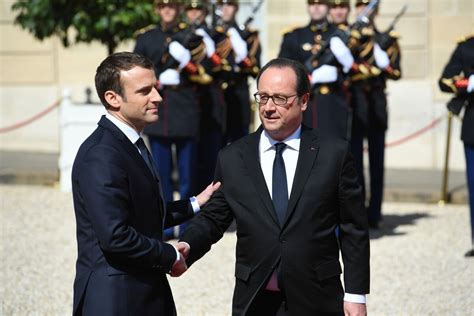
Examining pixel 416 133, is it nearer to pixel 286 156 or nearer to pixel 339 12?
pixel 339 12

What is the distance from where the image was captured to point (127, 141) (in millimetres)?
4699

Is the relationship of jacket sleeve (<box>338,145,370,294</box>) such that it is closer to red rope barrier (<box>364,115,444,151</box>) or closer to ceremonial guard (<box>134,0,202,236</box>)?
ceremonial guard (<box>134,0,202,236</box>)

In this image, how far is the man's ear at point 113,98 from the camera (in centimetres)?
469

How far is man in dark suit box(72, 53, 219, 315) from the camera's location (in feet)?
14.8

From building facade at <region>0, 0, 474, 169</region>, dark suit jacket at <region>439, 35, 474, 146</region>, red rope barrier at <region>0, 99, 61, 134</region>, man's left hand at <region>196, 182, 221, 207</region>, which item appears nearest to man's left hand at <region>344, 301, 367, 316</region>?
man's left hand at <region>196, 182, 221, 207</region>

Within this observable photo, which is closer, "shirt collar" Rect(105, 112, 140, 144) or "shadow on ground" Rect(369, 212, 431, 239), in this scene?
"shirt collar" Rect(105, 112, 140, 144)

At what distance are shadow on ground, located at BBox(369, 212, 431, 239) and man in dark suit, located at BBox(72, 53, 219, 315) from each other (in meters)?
6.31

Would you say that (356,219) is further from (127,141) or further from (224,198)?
(127,141)

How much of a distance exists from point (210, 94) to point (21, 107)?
684 centimetres

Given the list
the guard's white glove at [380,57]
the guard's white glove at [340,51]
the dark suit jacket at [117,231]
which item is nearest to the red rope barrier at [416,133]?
the guard's white glove at [380,57]

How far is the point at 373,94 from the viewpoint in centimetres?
1170

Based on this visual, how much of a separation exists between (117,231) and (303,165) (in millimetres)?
803

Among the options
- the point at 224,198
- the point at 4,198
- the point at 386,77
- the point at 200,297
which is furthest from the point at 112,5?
the point at 224,198

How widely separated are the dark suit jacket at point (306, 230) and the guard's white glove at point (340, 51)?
5.75 m
